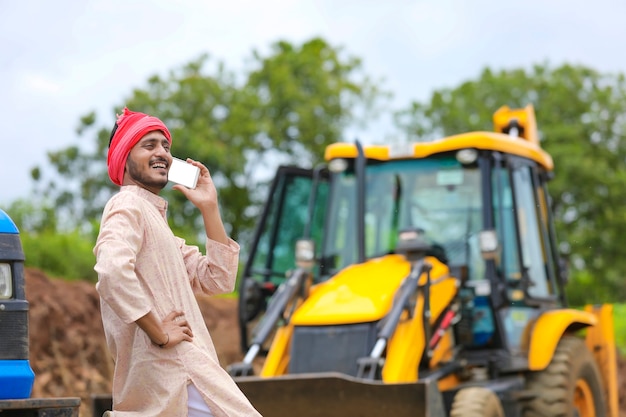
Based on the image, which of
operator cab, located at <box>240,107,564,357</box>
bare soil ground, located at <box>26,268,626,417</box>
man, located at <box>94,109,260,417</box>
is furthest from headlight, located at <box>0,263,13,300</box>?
bare soil ground, located at <box>26,268,626,417</box>

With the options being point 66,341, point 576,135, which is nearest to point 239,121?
point 576,135

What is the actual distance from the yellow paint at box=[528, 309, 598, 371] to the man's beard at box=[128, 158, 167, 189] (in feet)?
17.4

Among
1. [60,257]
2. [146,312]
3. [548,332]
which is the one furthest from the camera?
[60,257]

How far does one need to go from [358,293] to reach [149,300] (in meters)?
4.62

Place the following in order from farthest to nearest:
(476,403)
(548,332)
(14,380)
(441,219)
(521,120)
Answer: (521,120), (441,219), (548,332), (476,403), (14,380)

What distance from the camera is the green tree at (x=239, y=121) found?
110 ft

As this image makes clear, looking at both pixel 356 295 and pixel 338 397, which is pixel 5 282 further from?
pixel 356 295

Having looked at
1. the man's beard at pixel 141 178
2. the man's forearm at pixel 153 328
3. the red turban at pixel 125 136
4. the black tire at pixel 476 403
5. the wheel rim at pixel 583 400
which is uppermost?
the red turban at pixel 125 136

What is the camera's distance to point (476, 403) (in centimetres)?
722

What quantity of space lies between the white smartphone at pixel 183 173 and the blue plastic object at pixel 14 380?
2.56 ft

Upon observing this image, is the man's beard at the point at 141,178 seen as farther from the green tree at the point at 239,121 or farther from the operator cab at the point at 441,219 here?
the green tree at the point at 239,121

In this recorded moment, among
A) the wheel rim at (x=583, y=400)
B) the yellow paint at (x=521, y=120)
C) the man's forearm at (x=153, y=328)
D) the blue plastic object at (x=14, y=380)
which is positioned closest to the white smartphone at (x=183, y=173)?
the man's forearm at (x=153, y=328)

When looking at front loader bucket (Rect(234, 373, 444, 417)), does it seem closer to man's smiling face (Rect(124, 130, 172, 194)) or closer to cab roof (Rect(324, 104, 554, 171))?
cab roof (Rect(324, 104, 554, 171))

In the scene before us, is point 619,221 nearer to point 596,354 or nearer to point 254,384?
point 596,354
